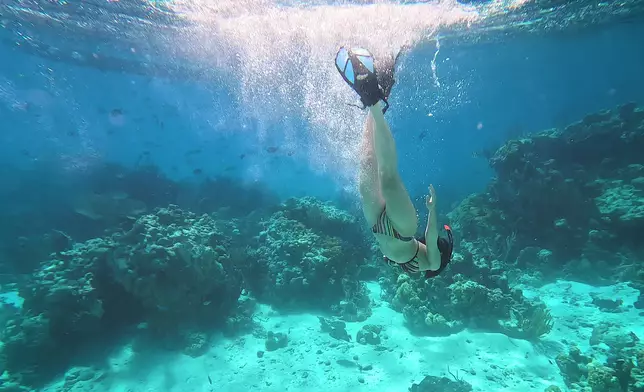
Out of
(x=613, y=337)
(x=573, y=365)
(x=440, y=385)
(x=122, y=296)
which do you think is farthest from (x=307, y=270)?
(x=613, y=337)

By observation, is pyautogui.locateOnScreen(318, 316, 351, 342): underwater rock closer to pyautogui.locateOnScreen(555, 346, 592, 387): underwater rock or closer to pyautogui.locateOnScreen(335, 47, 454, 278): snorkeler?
pyautogui.locateOnScreen(555, 346, 592, 387): underwater rock

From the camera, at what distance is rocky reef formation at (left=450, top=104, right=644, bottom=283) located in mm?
10578

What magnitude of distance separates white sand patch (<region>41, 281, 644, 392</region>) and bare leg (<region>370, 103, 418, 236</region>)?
4.89 meters

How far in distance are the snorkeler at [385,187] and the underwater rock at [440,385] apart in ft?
12.7

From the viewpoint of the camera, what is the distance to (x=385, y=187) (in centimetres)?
277

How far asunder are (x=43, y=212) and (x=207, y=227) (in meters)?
12.4

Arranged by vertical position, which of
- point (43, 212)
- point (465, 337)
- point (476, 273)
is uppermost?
point (43, 212)

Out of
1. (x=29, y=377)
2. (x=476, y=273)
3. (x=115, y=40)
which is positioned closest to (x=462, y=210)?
(x=476, y=273)

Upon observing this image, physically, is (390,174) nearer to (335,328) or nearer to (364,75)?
(364,75)

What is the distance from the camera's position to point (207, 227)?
955cm

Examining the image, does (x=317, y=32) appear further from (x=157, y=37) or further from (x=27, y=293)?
(x=27, y=293)

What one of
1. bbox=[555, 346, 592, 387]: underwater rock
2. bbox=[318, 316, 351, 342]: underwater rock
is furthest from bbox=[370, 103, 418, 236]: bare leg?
bbox=[318, 316, 351, 342]: underwater rock

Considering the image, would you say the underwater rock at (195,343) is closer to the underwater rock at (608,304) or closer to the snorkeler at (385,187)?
the snorkeler at (385,187)

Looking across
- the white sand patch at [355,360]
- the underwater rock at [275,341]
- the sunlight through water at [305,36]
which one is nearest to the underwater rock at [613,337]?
the white sand patch at [355,360]
